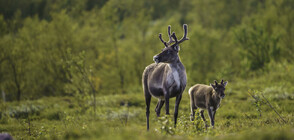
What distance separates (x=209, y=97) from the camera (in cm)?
1165

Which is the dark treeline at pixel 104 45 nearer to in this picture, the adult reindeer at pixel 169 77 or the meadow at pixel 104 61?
the meadow at pixel 104 61

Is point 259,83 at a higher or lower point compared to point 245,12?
lower

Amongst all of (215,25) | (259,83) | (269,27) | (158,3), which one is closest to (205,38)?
(269,27)

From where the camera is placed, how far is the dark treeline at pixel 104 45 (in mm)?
36000

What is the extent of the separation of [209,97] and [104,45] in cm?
3364

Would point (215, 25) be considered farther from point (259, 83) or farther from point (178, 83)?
A: point (178, 83)

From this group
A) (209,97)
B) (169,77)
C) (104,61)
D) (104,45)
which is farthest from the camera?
(104,61)


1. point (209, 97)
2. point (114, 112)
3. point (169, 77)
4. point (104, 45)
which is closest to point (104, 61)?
point (104, 45)

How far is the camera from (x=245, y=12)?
256 feet

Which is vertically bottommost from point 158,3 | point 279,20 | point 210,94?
point 210,94

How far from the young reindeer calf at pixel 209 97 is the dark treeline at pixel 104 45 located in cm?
1430

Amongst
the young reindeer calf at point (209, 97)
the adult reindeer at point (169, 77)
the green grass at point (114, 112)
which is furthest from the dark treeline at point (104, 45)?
the adult reindeer at point (169, 77)

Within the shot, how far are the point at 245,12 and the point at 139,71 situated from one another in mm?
43107

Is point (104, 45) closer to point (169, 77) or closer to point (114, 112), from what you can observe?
point (114, 112)
